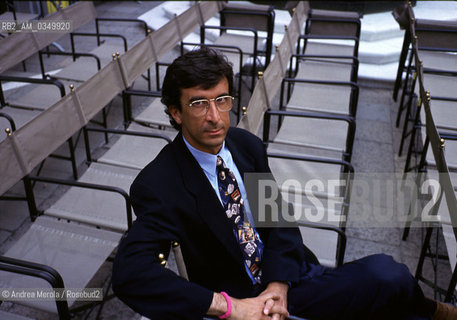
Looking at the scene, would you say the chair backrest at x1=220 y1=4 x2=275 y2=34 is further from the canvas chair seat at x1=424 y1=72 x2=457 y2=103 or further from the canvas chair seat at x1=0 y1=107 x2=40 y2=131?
the canvas chair seat at x1=0 y1=107 x2=40 y2=131

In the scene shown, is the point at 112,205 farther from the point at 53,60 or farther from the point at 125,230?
the point at 53,60

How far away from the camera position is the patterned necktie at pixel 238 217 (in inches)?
76.7

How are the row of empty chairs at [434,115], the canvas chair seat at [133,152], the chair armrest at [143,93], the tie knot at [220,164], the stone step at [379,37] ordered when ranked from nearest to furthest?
the tie knot at [220,164], the row of empty chairs at [434,115], the canvas chair seat at [133,152], the chair armrest at [143,93], the stone step at [379,37]

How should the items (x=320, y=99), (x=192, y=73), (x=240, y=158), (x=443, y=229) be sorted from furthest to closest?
(x=320, y=99), (x=443, y=229), (x=240, y=158), (x=192, y=73)

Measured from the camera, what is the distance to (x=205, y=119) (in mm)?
1785

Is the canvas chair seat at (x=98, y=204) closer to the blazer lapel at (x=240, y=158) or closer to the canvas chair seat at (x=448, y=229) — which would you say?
the blazer lapel at (x=240, y=158)

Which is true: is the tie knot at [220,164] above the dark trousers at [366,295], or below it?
above

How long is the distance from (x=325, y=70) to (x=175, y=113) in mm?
3699

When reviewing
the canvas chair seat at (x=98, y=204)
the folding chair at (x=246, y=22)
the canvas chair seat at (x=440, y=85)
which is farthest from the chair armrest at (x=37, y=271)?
the folding chair at (x=246, y=22)

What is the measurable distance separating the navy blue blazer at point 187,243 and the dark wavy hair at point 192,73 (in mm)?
210

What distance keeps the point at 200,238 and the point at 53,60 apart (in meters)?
6.04

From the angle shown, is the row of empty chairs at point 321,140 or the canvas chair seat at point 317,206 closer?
the canvas chair seat at point 317,206

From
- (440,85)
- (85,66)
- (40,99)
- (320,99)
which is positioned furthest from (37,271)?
(440,85)

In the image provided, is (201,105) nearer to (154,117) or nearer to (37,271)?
(37,271)
